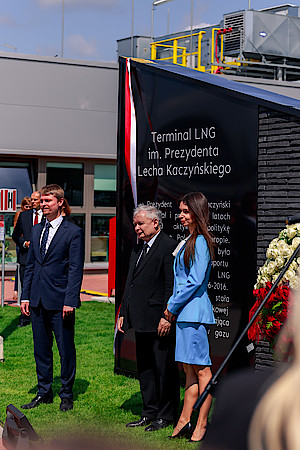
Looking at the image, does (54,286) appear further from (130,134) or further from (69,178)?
(69,178)

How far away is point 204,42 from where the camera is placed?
2936 cm

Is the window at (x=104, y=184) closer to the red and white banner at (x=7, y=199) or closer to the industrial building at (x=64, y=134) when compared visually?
the industrial building at (x=64, y=134)

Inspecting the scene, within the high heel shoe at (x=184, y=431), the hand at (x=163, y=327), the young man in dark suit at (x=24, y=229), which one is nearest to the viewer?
the high heel shoe at (x=184, y=431)

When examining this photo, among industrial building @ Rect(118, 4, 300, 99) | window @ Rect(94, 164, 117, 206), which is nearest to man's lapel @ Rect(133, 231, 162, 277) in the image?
window @ Rect(94, 164, 117, 206)

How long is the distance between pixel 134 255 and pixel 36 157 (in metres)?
17.3

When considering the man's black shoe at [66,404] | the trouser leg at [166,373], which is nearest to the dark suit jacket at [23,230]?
the man's black shoe at [66,404]

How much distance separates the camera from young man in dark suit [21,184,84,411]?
704cm

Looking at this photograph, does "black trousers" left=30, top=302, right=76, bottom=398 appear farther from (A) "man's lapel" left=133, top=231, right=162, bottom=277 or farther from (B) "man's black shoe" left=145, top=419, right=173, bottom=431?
(B) "man's black shoe" left=145, top=419, right=173, bottom=431

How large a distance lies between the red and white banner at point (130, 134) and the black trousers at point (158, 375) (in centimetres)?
201

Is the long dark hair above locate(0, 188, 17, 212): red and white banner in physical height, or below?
below

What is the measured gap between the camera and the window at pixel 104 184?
963 inches

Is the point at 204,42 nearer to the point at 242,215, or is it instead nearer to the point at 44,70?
the point at 44,70

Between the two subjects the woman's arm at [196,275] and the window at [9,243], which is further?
the window at [9,243]

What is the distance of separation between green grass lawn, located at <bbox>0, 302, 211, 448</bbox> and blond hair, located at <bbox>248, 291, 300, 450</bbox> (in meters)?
2.72
